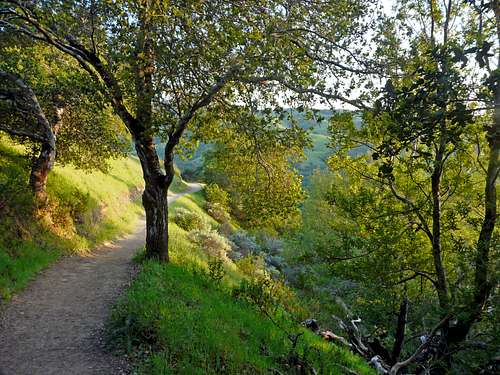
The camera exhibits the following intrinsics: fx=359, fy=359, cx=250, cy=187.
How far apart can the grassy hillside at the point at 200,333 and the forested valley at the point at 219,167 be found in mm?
45

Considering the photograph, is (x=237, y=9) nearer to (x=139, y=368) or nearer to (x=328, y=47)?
(x=328, y=47)

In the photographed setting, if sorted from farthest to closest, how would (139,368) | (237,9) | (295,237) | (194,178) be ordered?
1. (194,178)
2. (295,237)
3. (237,9)
4. (139,368)

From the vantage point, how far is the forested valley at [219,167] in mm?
6570

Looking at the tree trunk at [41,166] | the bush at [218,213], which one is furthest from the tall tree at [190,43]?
the bush at [218,213]

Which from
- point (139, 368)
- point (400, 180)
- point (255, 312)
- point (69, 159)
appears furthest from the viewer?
point (400, 180)

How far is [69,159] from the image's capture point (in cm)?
1480

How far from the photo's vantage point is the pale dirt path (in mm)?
6020

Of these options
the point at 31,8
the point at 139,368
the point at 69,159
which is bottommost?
the point at 139,368

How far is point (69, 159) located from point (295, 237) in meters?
22.9

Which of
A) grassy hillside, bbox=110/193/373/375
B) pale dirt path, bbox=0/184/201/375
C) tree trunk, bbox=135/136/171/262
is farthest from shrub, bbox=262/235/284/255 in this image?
grassy hillside, bbox=110/193/373/375

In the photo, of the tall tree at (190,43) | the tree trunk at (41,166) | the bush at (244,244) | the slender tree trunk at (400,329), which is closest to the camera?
the tall tree at (190,43)

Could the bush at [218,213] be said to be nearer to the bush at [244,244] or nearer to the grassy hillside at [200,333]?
the bush at [244,244]

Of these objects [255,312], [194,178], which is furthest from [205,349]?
[194,178]

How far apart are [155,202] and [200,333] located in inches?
222
